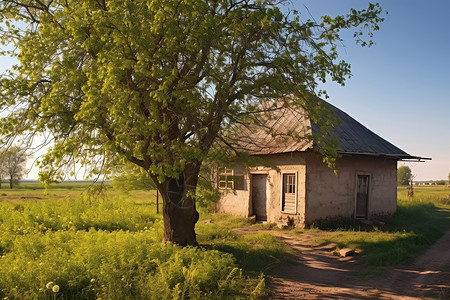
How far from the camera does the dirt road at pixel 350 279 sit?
25.1 ft

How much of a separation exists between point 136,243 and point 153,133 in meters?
2.80

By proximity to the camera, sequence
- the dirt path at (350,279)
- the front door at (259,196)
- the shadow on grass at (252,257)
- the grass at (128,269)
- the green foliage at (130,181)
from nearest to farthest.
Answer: the grass at (128,269), the dirt path at (350,279), the shadow on grass at (252,257), the green foliage at (130,181), the front door at (259,196)

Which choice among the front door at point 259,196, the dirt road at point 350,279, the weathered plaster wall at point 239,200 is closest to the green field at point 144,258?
the dirt road at point 350,279

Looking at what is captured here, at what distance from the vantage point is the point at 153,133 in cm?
857

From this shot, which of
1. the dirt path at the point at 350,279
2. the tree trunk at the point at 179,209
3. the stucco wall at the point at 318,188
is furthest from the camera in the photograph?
the stucco wall at the point at 318,188

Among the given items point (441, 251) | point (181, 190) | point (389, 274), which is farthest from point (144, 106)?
point (441, 251)

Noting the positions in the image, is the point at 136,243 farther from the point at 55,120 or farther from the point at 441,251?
the point at 441,251

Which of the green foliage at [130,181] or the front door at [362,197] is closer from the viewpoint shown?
the green foliage at [130,181]

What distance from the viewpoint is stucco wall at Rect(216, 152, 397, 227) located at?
15500mm

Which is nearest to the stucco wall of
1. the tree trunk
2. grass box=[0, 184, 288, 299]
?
the tree trunk

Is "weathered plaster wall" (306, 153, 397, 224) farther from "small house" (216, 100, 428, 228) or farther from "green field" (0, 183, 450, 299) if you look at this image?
"green field" (0, 183, 450, 299)

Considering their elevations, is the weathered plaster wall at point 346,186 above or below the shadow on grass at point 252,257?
above

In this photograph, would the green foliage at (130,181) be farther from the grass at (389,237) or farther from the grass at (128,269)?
the grass at (389,237)

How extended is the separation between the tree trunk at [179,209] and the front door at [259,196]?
7454 mm
